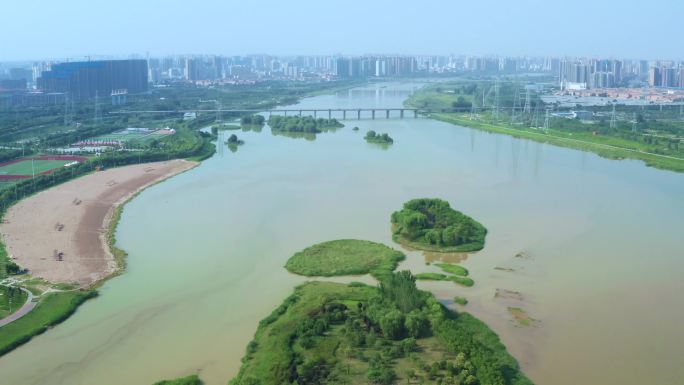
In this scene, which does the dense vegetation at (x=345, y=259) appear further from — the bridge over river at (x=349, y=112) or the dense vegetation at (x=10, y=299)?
the bridge over river at (x=349, y=112)

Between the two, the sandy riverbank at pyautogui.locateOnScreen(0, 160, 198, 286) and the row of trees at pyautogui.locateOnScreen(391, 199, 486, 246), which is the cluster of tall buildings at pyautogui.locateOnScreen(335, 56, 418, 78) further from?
the row of trees at pyautogui.locateOnScreen(391, 199, 486, 246)

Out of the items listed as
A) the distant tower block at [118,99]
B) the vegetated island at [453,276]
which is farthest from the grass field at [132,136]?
the vegetated island at [453,276]

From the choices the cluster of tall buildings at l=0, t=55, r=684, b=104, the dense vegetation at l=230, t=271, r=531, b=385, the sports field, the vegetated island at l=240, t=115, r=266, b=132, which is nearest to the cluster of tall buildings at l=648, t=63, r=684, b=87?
the cluster of tall buildings at l=0, t=55, r=684, b=104

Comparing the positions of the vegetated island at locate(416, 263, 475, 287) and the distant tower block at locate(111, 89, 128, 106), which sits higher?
the distant tower block at locate(111, 89, 128, 106)

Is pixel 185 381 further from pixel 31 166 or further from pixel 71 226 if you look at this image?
pixel 31 166

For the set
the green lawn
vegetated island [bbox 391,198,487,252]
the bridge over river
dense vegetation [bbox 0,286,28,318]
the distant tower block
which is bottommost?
dense vegetation [bbox 0,286,28,318]

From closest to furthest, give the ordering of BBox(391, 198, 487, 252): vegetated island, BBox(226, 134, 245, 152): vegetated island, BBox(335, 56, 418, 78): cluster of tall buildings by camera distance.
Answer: BBox(391, 198, 487, 252): vegetated island < BBox(226, 134, 245, 152): vegetated island < BBox(335, 56, 418, 78): cluster of tall buildings

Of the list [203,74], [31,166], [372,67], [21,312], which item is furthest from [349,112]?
[372,67]
